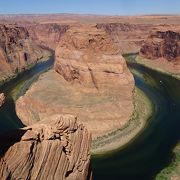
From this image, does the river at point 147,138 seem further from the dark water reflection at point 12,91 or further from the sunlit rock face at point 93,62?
the sunlit rock face at point 93,62

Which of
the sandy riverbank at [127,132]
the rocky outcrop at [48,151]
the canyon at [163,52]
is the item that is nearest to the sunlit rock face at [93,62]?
the sandy riverbank at [127,132]

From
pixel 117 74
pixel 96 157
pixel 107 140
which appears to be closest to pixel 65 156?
pixel 96 157

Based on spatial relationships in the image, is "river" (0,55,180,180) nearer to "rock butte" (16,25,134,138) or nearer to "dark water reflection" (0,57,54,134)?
"dark water reflection" (0,57,54,134)

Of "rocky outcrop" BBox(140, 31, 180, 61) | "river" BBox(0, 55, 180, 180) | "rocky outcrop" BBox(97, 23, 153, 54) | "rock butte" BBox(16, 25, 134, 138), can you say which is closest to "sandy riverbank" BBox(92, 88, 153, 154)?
"river" BBox(0, 55, 180, 180)

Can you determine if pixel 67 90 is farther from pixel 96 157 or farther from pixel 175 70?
pixel 175 70

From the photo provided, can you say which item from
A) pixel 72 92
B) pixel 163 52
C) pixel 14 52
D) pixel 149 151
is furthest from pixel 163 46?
pixel 149 151

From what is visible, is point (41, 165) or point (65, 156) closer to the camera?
point (41, 165)
